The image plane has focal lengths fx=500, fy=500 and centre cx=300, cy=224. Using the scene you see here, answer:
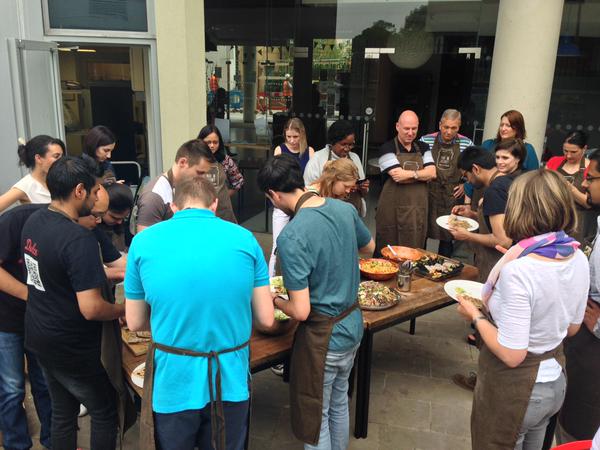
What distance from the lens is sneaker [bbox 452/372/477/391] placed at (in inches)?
158

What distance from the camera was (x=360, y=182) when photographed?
4695 mm

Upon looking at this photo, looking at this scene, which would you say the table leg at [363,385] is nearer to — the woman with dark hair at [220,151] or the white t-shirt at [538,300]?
the white t-shirt at [538,300]

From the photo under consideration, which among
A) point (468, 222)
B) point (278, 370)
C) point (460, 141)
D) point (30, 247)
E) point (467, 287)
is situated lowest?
point (278, 370)

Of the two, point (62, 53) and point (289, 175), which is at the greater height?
point (62, 53)

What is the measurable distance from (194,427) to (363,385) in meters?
1.44

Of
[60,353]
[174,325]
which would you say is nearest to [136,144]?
[60,353]

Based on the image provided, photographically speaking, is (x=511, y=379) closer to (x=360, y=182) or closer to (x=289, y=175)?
(x=289, y=175)

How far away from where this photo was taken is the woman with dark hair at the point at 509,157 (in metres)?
3.76

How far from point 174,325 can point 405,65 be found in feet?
28.6

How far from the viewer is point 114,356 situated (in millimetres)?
2588

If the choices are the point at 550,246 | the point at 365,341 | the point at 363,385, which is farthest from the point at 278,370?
the point at 550,246

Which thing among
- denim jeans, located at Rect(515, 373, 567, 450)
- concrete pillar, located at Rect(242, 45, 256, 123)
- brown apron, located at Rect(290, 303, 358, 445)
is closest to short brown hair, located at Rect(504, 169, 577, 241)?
denim jeans, located at Rect(515, 373, 567, 450)

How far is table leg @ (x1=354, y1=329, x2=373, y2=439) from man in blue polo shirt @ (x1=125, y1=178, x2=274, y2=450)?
1.18 m

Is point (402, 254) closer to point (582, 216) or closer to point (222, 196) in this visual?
point (222, 196)
